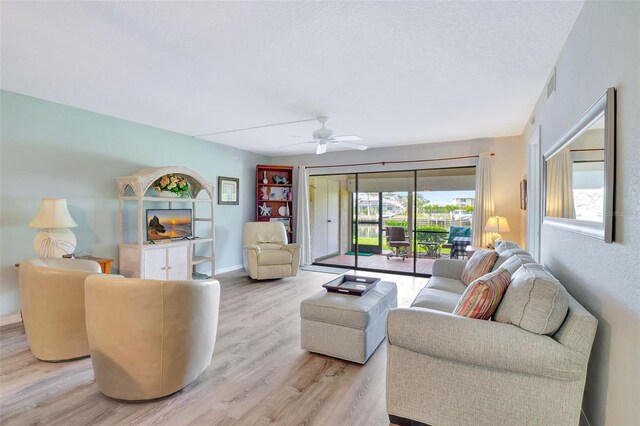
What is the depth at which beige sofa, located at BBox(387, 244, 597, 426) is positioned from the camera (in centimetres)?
143

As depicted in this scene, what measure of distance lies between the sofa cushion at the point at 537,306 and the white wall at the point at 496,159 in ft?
12.5

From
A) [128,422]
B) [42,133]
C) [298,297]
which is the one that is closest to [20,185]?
[42,133]

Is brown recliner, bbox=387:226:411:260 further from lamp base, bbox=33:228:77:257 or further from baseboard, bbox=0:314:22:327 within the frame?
baseboard, bbox=0:314:22:327

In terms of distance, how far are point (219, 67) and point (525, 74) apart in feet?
8.58

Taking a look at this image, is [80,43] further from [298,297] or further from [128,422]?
[298,297]

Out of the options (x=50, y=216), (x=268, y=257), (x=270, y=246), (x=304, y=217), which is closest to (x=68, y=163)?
(x=50, y=216)

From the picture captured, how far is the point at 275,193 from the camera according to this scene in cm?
661

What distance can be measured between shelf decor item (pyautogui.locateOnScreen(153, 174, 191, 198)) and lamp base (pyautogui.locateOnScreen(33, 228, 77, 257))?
4.05ft

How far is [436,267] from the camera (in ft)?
11.9

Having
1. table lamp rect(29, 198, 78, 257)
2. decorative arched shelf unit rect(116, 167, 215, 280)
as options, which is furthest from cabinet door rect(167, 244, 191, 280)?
table lamp rect(29, 198, 78, 257)

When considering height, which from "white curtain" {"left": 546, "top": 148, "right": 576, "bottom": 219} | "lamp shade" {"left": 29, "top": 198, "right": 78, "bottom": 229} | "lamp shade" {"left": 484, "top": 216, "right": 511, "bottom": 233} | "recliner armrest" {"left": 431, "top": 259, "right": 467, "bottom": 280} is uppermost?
"white curtain" {"left": 546, "top": 148, "right": 576, "bottom": 219}

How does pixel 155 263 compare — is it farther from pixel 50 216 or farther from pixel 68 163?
pixel 68 163

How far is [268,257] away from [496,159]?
4.01 meters

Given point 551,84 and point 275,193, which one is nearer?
point 551,84
